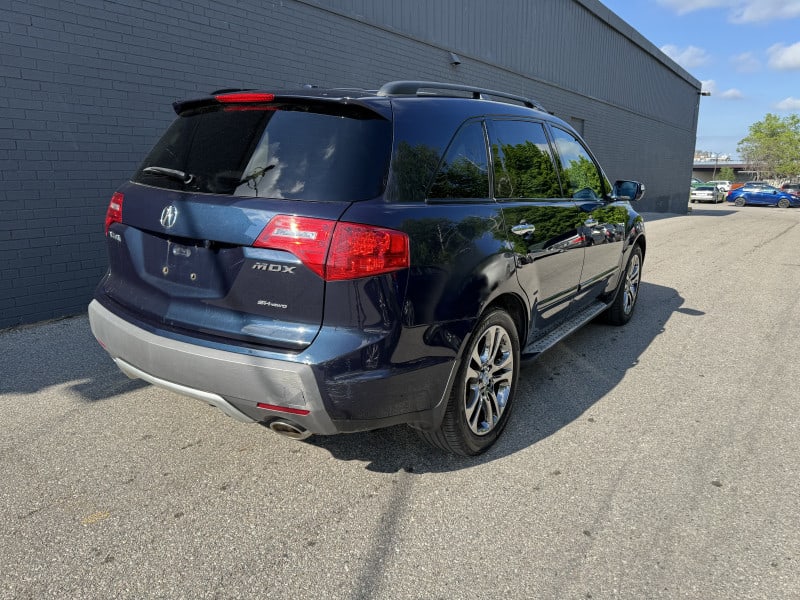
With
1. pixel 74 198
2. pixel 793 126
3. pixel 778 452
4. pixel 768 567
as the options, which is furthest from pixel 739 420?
pixel 793 126

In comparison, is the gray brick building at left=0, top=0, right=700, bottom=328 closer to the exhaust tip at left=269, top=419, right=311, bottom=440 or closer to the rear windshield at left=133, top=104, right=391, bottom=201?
the rear windshield at left=133, top=104, right=391, bottom=201

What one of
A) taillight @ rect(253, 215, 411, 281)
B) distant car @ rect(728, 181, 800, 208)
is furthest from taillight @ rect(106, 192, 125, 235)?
distant car @ rect(728, 181, 800, 208)

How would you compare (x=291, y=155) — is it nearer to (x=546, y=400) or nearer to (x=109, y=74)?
(x=546, y=400)

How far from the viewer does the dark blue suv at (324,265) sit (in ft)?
7.58

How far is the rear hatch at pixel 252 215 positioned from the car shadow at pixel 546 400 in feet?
3.49

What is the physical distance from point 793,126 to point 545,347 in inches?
3570

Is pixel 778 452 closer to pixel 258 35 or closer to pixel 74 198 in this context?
pixel 74 198

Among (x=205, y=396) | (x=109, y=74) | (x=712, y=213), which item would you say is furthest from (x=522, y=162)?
(x=712, y=213)

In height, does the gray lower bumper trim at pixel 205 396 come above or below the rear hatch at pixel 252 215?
below

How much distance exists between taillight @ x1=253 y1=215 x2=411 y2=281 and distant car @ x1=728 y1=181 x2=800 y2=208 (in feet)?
151

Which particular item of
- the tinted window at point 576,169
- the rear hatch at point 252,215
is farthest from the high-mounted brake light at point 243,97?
the tinted window at point 576,169

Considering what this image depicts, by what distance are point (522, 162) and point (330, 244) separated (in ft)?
5.85

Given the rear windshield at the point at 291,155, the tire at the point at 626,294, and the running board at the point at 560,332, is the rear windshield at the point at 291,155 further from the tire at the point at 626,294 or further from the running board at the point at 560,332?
the tire at the point at 626,294

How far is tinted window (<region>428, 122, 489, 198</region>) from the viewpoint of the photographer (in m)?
2.79
